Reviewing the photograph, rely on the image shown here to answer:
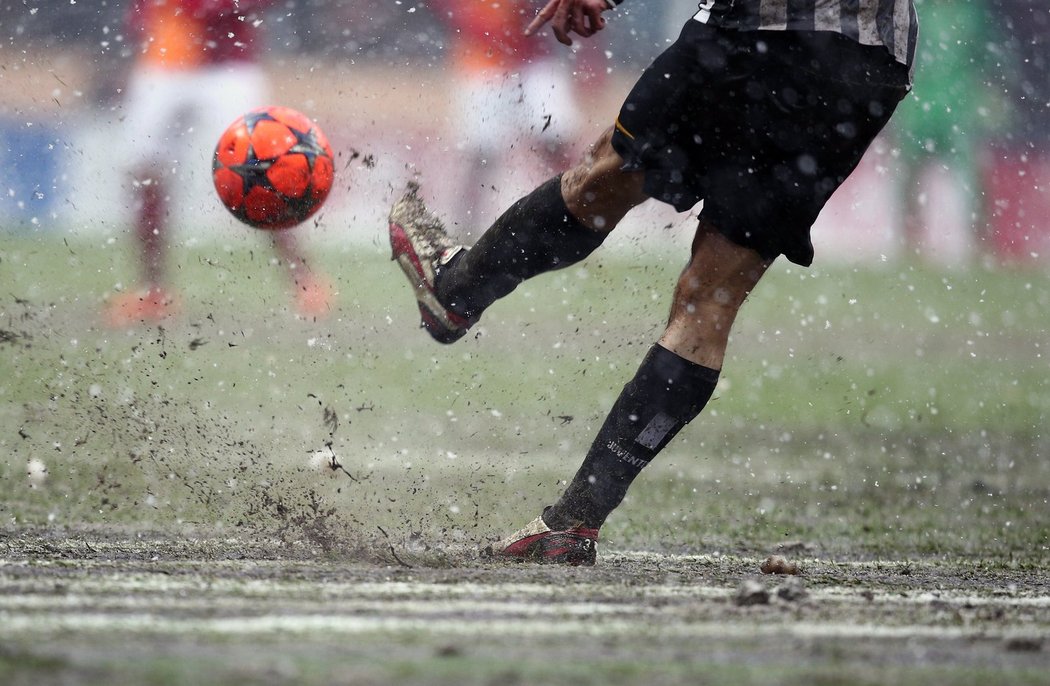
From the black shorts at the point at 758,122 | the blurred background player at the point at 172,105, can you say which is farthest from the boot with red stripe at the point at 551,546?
the blurred background player at the point at 172,105

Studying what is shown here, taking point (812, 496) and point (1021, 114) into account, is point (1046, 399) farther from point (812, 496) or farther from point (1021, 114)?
point (1021, 114)

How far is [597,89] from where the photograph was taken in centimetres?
1048

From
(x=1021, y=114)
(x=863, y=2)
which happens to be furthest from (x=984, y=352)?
(x=863, y=2)

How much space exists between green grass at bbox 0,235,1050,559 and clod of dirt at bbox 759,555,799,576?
1.33 feet

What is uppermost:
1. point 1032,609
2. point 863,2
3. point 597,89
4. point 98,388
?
point 597,89

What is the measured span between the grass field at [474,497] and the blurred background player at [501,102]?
4.47ft

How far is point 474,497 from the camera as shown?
12.9 feet

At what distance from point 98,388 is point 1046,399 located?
4392 mm

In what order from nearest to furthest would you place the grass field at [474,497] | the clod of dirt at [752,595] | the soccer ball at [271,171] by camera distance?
1. the grass field at [474,497]
2. the clod of dirt at [752,595]
3. the soccer ball at [271,171]

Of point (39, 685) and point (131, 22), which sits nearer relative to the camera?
point (39, 685)

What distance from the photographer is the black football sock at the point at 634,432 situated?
3029mm

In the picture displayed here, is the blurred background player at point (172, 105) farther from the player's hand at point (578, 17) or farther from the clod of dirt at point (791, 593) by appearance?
the clod of dirt at point (791, 593)

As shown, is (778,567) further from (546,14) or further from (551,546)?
(546,14)

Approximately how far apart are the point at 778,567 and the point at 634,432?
410mm
